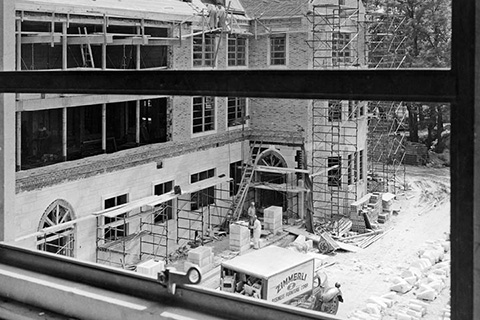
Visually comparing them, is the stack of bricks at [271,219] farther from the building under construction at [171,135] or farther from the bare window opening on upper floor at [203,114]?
the bare window opening on upper floor at [203,114]

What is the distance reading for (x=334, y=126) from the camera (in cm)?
1401

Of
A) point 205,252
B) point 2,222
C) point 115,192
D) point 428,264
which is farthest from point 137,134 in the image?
point 2,222

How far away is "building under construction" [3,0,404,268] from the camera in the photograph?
9609 millimetres

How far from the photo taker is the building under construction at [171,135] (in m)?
9.61

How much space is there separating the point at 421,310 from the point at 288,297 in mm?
1818

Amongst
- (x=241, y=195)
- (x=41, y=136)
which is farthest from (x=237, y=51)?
(x=41, y=136)

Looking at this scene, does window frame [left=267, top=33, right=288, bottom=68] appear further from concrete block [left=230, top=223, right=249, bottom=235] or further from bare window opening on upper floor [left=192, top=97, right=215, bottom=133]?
concrete block [left=230, top=223, right=249, bottom=235]

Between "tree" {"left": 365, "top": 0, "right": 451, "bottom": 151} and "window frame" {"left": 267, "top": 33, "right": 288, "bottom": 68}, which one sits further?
"tree" {"left": 365, "top": 0, "right": 451, "bottom": 151}

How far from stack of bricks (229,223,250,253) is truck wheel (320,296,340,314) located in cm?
318

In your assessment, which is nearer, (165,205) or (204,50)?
(165,205)

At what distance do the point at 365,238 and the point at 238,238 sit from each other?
10.3 ft

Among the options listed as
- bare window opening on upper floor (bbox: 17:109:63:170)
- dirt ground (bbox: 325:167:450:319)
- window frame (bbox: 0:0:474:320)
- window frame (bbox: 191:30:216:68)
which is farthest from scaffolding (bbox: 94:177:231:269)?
window frame (bbox: 0:0:474:320)

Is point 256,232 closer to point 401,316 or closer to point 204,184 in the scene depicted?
point 204,184

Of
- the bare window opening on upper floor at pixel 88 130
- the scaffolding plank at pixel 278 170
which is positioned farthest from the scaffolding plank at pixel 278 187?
the bare window opening on upper floor at pixel 88 130
